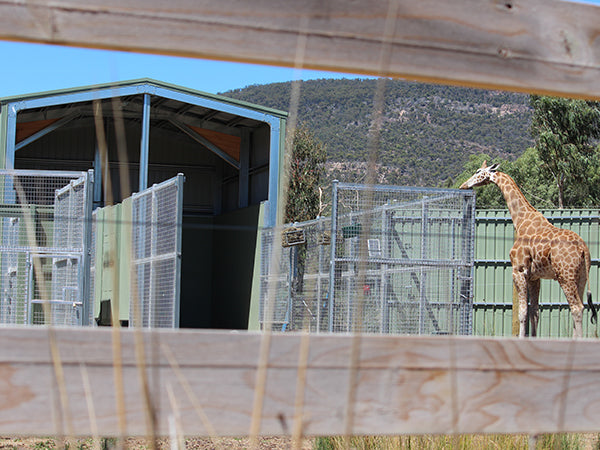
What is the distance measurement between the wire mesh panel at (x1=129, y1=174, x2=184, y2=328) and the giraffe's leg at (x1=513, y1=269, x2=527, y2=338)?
11.6ft

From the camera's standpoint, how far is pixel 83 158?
1493 cm

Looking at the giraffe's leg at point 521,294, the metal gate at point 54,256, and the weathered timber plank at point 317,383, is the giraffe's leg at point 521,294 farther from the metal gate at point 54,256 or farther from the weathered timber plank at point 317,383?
the weathered timber plank at point 317,383

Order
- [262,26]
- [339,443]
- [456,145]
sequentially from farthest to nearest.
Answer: [456,145] < [339,443] < [262,26]

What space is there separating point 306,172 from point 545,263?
24602 millimetres

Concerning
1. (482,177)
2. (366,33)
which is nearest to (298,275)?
(482,177)

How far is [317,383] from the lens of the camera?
1362 mm

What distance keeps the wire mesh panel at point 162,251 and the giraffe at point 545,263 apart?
3.56 m

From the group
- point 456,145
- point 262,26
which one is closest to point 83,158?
point 262,26

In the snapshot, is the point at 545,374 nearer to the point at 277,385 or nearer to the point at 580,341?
the point at 580,341

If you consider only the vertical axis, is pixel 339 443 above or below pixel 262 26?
below

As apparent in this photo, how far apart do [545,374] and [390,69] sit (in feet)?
2.40

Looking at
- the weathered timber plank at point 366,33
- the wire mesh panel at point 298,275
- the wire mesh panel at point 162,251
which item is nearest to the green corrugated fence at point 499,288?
the wire mesh panel at point 298,275

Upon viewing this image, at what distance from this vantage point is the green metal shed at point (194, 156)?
10.8 m

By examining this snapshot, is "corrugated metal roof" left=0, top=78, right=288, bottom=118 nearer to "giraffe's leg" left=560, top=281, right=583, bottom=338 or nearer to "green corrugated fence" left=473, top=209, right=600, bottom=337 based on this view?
"green corrugated fence" left=473, top=209, right=600, bottom=337
